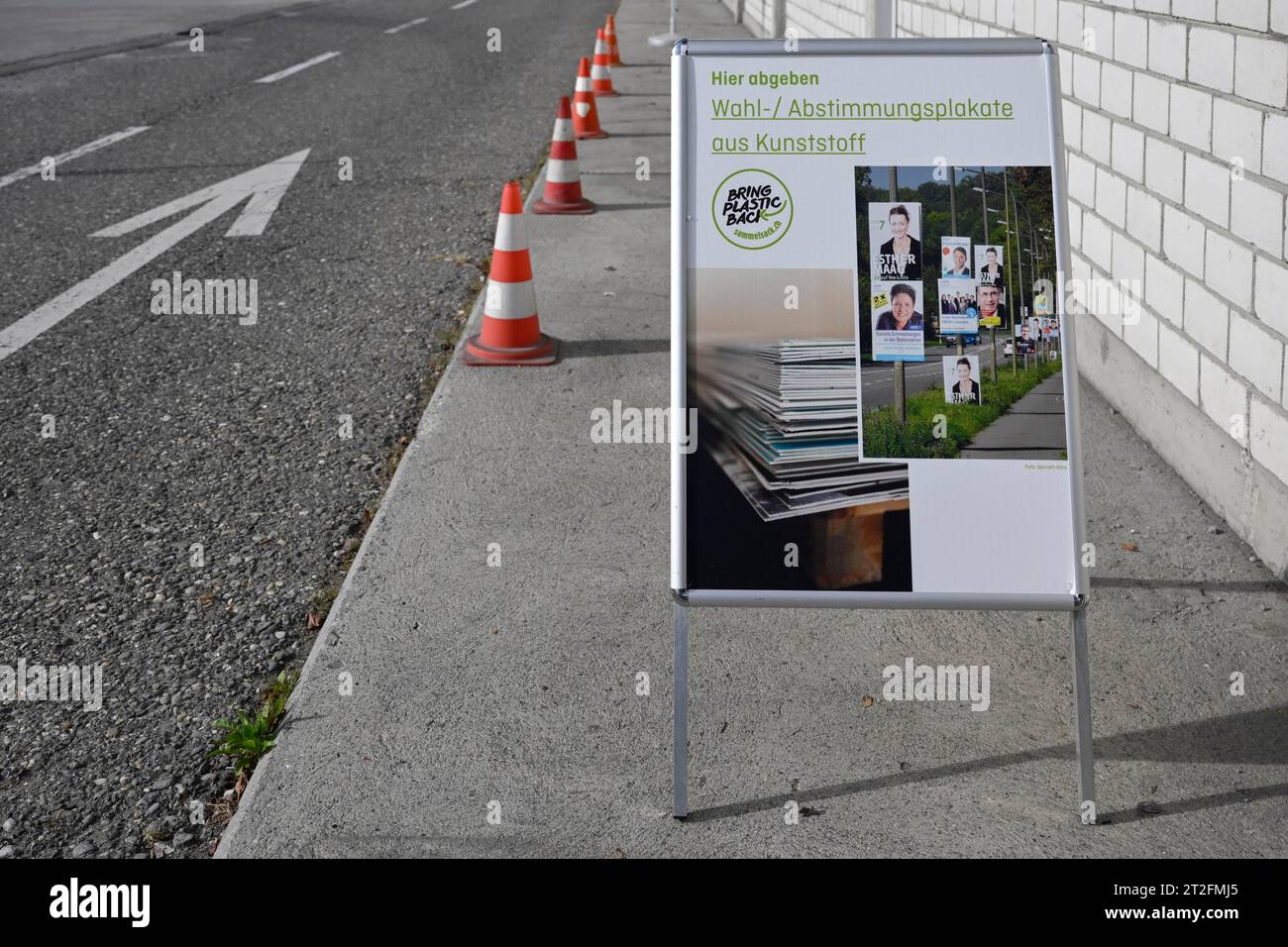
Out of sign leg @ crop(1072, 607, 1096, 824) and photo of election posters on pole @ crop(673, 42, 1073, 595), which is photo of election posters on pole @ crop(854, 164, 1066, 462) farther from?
sign leg @ crop(1072, 607, 1096, 824)

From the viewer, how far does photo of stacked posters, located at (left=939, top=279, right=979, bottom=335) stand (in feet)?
10.9

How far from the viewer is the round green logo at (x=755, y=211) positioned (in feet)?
10.8

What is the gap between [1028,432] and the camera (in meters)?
3.27

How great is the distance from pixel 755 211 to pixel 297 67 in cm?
1510

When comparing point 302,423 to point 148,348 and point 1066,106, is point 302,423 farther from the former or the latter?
point 1066,106

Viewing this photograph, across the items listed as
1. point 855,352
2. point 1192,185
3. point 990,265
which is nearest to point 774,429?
point 855,352

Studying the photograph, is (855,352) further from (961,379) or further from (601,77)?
(601,77)

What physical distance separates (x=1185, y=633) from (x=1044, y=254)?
4.21 ft

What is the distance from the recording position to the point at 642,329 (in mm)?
6828

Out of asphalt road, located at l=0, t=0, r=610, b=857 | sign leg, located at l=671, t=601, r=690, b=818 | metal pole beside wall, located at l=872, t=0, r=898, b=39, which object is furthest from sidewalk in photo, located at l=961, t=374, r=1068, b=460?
metal pole beside wall, located at l=872, t=0, r=898, b=39

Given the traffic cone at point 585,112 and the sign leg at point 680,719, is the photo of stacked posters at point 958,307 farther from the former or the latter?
the traffic cone at point 585,112

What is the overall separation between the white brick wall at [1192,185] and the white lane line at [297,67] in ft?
38.1

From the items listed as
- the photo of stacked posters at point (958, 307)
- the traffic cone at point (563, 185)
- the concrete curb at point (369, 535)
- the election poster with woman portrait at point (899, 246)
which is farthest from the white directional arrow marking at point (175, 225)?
the photo of stacked posters at point (958, 307)

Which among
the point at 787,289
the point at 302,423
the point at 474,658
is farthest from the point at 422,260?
the point at 787,289
